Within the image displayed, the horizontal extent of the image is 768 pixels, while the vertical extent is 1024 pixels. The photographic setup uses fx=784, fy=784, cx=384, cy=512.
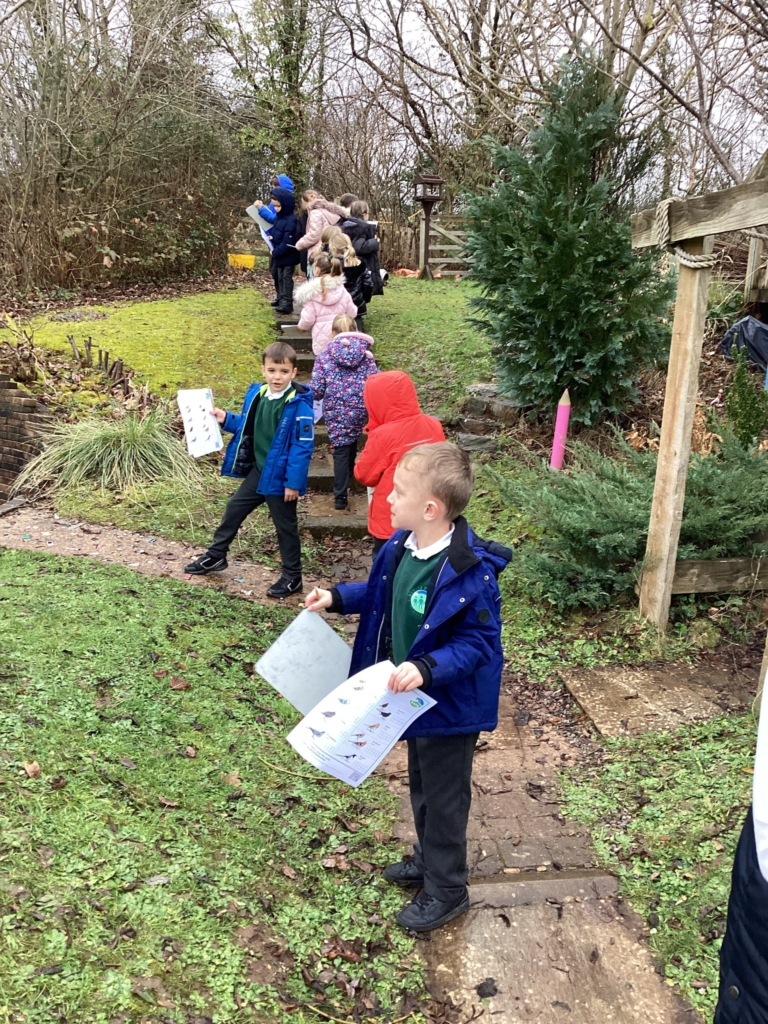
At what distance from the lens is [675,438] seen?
14.9 feet

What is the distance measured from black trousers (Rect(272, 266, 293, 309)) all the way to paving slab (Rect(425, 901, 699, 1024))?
998 cm

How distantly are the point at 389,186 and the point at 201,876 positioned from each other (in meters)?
19.5

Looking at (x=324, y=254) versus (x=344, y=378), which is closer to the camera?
(x=344, y=378)

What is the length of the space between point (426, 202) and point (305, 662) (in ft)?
51.7

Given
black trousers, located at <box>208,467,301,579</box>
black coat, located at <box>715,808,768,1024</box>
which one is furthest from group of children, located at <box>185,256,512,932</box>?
black trousers, located at <box>208,467,301,579</box>

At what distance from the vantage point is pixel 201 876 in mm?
2760

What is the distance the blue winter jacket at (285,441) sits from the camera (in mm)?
5125

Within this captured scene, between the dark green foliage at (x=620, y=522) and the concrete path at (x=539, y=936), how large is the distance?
1788mm

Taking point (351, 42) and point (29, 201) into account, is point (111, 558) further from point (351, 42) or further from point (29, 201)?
point (351, 42)

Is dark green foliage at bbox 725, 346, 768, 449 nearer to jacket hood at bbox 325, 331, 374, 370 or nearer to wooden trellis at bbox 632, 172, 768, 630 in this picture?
wooden trellis at bbox 632, 172, 768, 630

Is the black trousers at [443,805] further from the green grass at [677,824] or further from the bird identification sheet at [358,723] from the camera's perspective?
the green grass at [677,824]

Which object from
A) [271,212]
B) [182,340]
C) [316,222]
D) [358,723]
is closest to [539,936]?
[358,723]

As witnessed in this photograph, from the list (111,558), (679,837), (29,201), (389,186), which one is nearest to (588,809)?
(679,837)

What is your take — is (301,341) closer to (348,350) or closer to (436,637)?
(348,350)
